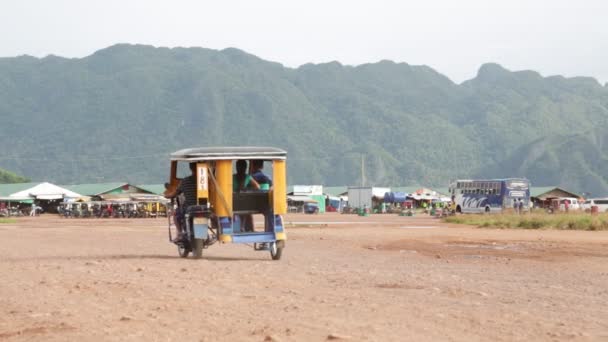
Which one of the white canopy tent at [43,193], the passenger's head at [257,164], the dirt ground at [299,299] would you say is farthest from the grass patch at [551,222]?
the white canopy tent at [43,193]

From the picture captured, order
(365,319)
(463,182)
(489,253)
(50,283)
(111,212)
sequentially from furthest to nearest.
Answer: (111,212)
(463,182)
(489,253)
(50,283)
(365,319)

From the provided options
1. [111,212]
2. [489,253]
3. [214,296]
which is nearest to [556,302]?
[214,296]

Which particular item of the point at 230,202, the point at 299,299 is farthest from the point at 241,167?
the point at 299,299

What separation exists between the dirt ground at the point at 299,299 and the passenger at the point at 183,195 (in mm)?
864

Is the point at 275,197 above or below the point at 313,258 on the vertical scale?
above

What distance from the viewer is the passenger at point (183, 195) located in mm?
17969

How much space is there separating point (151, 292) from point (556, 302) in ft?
15.1

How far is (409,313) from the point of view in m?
9.42

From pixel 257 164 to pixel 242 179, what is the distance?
1.41 ft

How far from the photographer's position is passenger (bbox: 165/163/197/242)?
1797 centimetres

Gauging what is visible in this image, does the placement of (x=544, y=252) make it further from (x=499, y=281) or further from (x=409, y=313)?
(x=409, y=313)

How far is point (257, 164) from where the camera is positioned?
18.2 metres

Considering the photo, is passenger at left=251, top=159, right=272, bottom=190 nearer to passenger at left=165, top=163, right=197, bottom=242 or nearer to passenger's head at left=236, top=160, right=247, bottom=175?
passenger's head at left=236, top=160, right=247, bottom=175

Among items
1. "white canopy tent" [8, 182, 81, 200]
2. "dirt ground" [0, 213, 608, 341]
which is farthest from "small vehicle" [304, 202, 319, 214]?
"dirt ground" [0, 213, 608, 341]
